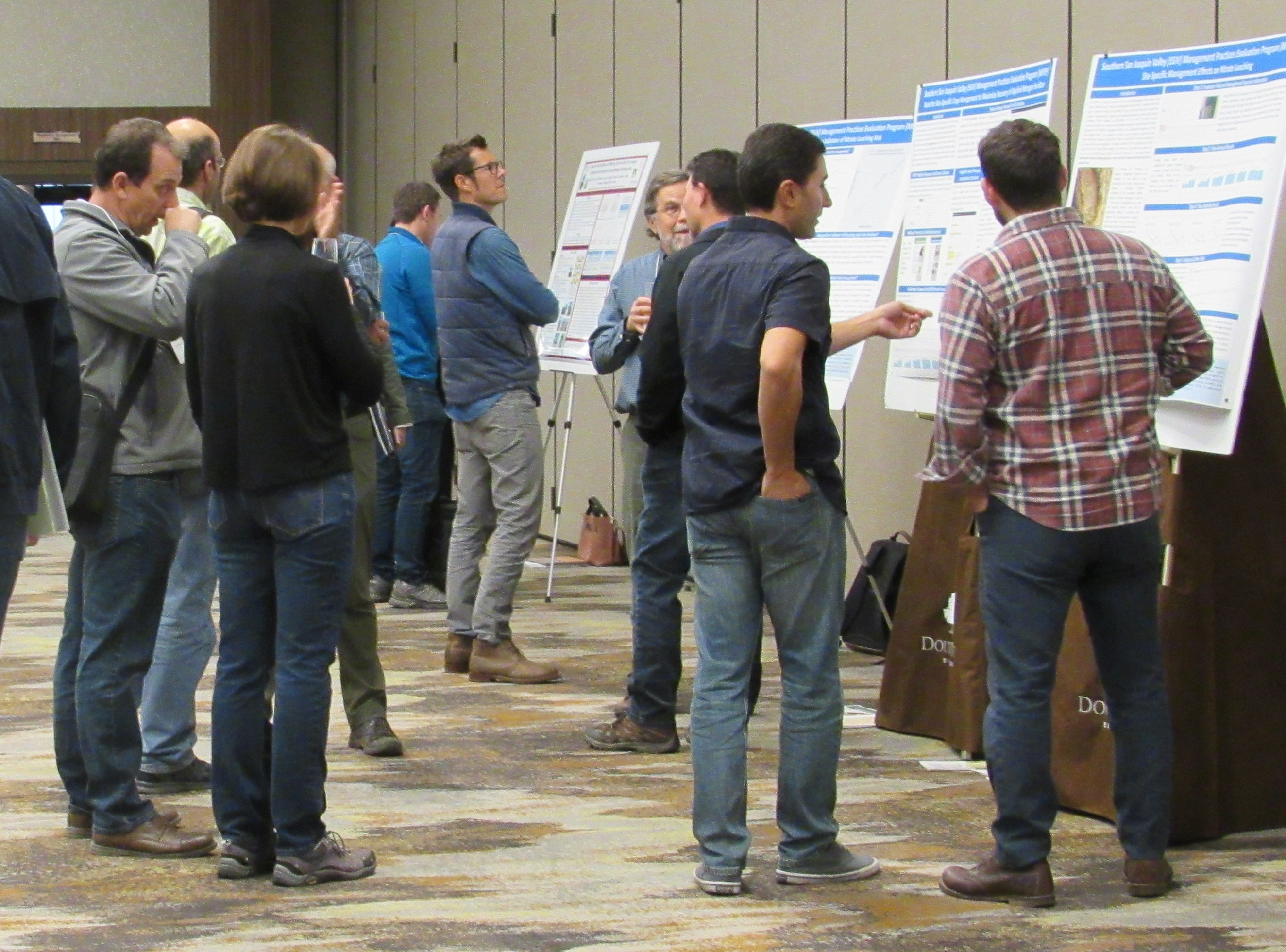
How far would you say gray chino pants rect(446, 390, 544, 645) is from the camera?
5.39m

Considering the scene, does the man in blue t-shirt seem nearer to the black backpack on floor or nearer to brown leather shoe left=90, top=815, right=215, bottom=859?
the black backpack on floor

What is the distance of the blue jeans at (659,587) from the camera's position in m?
4.36

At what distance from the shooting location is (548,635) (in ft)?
20.9

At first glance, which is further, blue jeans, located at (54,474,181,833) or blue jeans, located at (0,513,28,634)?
blue jeans, located at (54,474,181,833)

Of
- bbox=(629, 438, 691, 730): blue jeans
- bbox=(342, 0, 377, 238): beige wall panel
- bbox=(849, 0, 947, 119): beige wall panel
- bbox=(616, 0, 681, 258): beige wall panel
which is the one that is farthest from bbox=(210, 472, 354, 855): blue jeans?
bbox=(342, 0, 377, 238): beige wall panel

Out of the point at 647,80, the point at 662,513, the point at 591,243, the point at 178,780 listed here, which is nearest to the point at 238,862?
the point at 178,780

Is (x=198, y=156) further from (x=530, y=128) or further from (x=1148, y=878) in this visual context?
(x=530, y=128)

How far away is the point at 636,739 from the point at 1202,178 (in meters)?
1.93

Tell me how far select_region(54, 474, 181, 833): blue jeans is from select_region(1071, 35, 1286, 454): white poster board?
2.04m

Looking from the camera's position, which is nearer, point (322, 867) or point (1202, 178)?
point (322, 867)

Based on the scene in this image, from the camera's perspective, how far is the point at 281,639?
3.25m

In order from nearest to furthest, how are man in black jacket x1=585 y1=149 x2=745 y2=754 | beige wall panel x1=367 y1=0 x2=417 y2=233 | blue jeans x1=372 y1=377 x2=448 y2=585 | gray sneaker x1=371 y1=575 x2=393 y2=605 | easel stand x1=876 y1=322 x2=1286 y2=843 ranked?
1. easel stand x1=876 y1=322 x2=1286 y2=843
2. man in black jacket x1=585 y1=149 x2=745 y2=754
3. blue jeans x1=372 y1=377 x2=448 y2=585
4. gray sneaker x1=371 y1=575 x2=393 y2=605
5. beige wall panel x1=367 y1=0 x2=417 y2=233

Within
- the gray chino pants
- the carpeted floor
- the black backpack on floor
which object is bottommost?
the carpeted floor

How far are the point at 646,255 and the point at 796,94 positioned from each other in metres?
2.23
